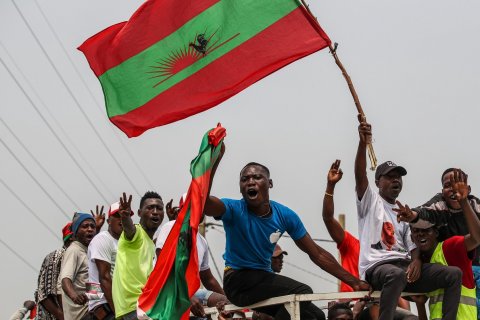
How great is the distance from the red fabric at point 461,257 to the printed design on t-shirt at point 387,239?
19.2 inches

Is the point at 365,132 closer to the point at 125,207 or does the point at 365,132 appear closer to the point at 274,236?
the point at 274,236

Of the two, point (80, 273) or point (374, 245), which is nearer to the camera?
point (374, 245)

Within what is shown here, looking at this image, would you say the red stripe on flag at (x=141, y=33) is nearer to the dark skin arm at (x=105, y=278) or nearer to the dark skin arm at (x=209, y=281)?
the dark skin arm at (x=105, y=278)

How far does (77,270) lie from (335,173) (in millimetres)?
3393

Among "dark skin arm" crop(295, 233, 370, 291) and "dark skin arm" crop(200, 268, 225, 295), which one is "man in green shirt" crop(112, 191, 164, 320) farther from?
"dark skin arm" crop(295, 233, 370, 291)

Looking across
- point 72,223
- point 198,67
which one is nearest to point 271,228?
point 198,67

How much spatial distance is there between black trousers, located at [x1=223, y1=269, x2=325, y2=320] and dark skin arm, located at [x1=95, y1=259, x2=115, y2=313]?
181 centimetres

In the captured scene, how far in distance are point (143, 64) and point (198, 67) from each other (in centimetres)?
64

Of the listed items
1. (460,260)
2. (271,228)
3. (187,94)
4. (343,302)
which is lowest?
(343,302)

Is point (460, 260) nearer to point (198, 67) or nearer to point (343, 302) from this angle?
point (343, 302)

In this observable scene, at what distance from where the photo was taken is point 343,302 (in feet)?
35.5

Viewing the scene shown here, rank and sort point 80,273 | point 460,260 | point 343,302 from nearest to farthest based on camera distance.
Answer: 1. point 460,260
2. point 343,302
3. point 80,273

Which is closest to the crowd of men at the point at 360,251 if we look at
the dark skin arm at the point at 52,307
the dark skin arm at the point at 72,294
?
the dark skin arm at the point at 72,294

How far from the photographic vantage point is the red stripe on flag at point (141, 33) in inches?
447
